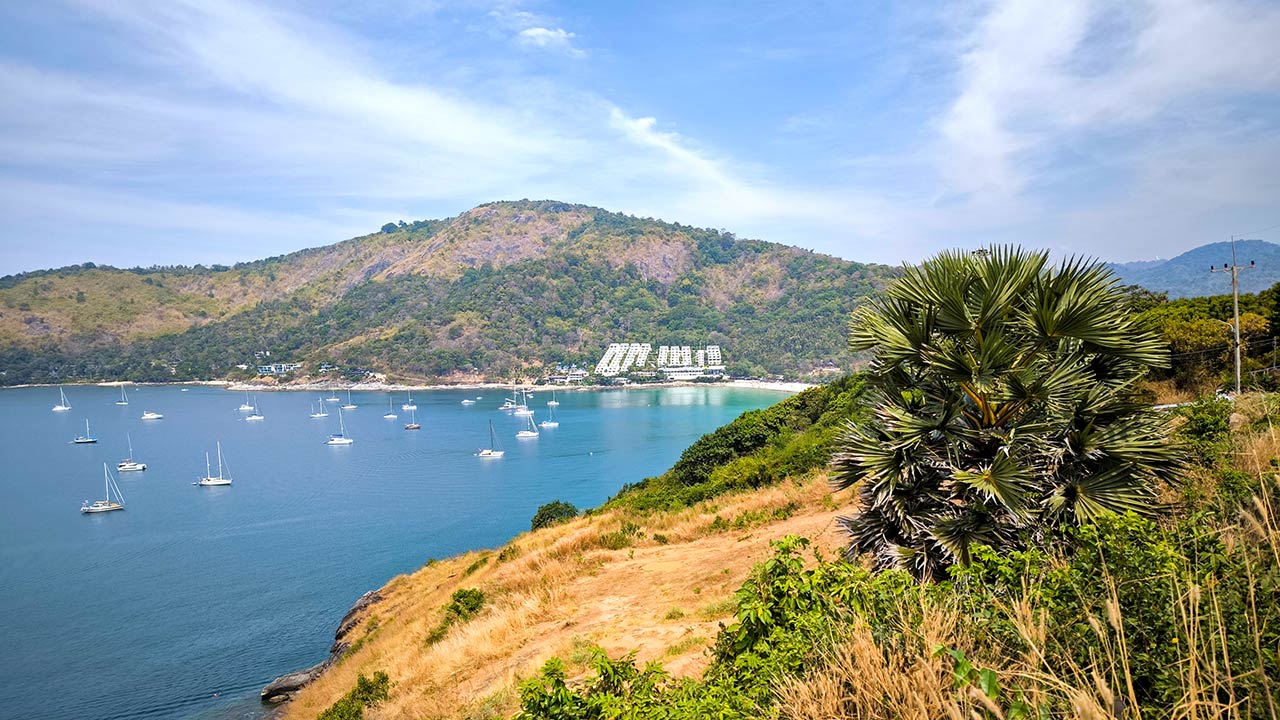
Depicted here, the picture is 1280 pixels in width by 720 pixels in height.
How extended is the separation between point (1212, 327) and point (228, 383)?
14988 centimetres

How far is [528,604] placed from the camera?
30.8ft

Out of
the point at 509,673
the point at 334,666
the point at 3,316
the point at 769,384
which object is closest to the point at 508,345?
the point at 769,384

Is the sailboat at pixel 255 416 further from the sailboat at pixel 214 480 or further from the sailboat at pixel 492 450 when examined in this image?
the sailboat at pixel 492 450

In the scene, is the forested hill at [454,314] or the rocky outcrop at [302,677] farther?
the forested hill at [454,314]

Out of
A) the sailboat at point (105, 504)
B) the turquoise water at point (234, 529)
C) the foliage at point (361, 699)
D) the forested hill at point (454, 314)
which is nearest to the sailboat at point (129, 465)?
the turquoise water at point (234, 529)

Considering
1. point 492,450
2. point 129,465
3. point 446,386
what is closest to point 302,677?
point 492,450

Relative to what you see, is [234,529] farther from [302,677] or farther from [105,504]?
[302,677]

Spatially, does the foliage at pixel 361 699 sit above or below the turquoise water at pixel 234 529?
above

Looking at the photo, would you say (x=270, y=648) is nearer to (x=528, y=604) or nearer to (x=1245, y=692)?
(x=528, y=604)

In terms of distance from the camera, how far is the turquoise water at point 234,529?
22578mm

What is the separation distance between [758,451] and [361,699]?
16375 millimetres

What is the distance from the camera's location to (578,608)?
8914 mm

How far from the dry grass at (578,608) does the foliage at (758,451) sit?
1731 mm

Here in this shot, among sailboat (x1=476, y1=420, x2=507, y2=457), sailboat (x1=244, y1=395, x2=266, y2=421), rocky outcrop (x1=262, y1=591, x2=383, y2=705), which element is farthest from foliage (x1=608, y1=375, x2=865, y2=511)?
sailboat (x1=244, y1=395, x2=266, y2=421)
